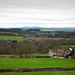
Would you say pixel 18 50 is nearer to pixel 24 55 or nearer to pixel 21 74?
pixel 24 55

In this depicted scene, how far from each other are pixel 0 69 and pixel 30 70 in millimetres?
3695

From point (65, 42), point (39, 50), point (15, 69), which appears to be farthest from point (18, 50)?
point (65, 42)

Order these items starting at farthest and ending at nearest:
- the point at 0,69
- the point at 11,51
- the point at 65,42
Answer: the point at 65,42 < the point at 11,51 < the point at 0,69

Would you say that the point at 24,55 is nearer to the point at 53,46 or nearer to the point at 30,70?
the point at 30,70

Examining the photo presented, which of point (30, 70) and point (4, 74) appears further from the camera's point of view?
point (30, 70)

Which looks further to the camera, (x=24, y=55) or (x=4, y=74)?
(x=24, y=55)

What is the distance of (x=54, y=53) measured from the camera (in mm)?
36625

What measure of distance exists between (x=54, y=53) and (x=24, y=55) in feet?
28.2

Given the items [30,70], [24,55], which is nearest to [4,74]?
[30,70]

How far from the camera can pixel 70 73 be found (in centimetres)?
1759

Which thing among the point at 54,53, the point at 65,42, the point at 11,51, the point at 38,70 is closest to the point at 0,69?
the point at 38,70

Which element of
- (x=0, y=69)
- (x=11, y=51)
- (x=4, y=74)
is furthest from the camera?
(x=11, y=51)

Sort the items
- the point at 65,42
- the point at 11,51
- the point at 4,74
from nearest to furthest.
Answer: the point at 4,74, the point at 11,51, the point at 65,42

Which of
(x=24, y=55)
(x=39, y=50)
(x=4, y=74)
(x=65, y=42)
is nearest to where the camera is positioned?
(x=4, y=74)
